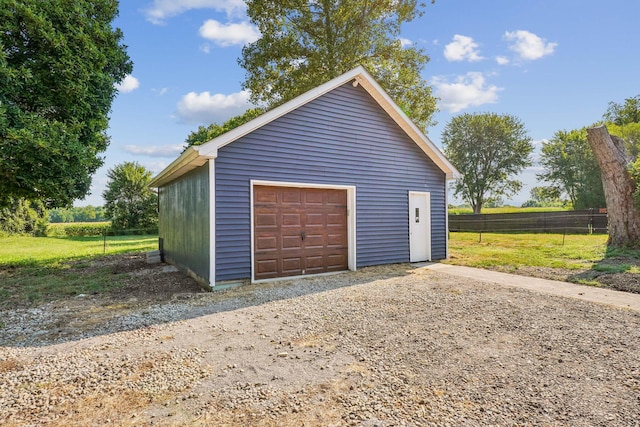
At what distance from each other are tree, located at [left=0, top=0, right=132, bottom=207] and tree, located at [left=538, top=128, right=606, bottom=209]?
30.4m

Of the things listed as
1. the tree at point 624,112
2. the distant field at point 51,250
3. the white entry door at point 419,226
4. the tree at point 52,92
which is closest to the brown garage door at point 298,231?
the white entry door at point 419,226

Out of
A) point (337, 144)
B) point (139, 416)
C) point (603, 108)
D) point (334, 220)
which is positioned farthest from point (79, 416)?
point (603, 108)

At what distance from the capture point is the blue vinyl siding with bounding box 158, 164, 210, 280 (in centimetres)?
683

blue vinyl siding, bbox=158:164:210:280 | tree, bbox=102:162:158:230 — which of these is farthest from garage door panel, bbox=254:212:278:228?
tree, bbox=102:162:158:230

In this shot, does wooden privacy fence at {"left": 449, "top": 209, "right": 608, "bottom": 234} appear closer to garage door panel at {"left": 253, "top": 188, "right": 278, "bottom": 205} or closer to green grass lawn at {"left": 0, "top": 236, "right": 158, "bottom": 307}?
garage door panel at {"left": 253, "top": 188, "right": 278, "bottom": 205}

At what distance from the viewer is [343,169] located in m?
8.27

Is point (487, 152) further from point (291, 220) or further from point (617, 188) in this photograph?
point (291, 220)

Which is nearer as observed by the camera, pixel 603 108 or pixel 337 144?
pixel 337 144

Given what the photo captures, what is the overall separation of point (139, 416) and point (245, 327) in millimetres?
1989

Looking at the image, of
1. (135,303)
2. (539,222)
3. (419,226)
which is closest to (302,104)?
(419,226)

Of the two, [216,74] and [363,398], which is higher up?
[216,74]

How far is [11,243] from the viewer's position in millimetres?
18938

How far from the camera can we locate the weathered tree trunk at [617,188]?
10.2 metres

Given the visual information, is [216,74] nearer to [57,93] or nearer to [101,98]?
[101,98]
